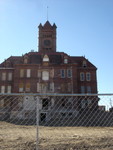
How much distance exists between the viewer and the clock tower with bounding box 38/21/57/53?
2147 inches

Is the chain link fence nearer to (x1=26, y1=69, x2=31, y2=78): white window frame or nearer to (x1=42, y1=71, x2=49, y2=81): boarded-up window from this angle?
(x1=42, y1=71, x2=49, y2=81): boarded-up window

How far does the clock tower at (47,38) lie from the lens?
54537mm

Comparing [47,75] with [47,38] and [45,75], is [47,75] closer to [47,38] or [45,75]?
[45,75]

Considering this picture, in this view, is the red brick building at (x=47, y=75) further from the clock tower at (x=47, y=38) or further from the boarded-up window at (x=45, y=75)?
the clock tower at (x=47, y=38)

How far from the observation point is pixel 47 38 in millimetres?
56094

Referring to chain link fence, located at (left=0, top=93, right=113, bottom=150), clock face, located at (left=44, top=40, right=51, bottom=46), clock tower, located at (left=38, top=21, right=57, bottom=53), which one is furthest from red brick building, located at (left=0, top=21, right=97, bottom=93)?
clock face, located at (left=44, top=40, right=51, bottom=46)

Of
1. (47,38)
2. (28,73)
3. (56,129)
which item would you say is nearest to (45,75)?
(28,73)

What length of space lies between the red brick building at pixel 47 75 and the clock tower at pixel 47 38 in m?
8.31

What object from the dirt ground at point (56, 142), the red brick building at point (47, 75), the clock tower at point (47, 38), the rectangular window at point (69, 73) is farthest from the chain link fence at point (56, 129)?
the clock tower at point (47, 38)

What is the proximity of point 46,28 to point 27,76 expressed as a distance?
21.4 m

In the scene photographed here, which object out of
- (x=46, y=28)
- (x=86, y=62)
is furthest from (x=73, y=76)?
(x=46, y=28)

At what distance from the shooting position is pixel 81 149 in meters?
8.05

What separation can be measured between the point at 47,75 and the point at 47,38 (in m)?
17.9

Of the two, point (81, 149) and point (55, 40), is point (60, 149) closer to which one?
point (81, 149)
